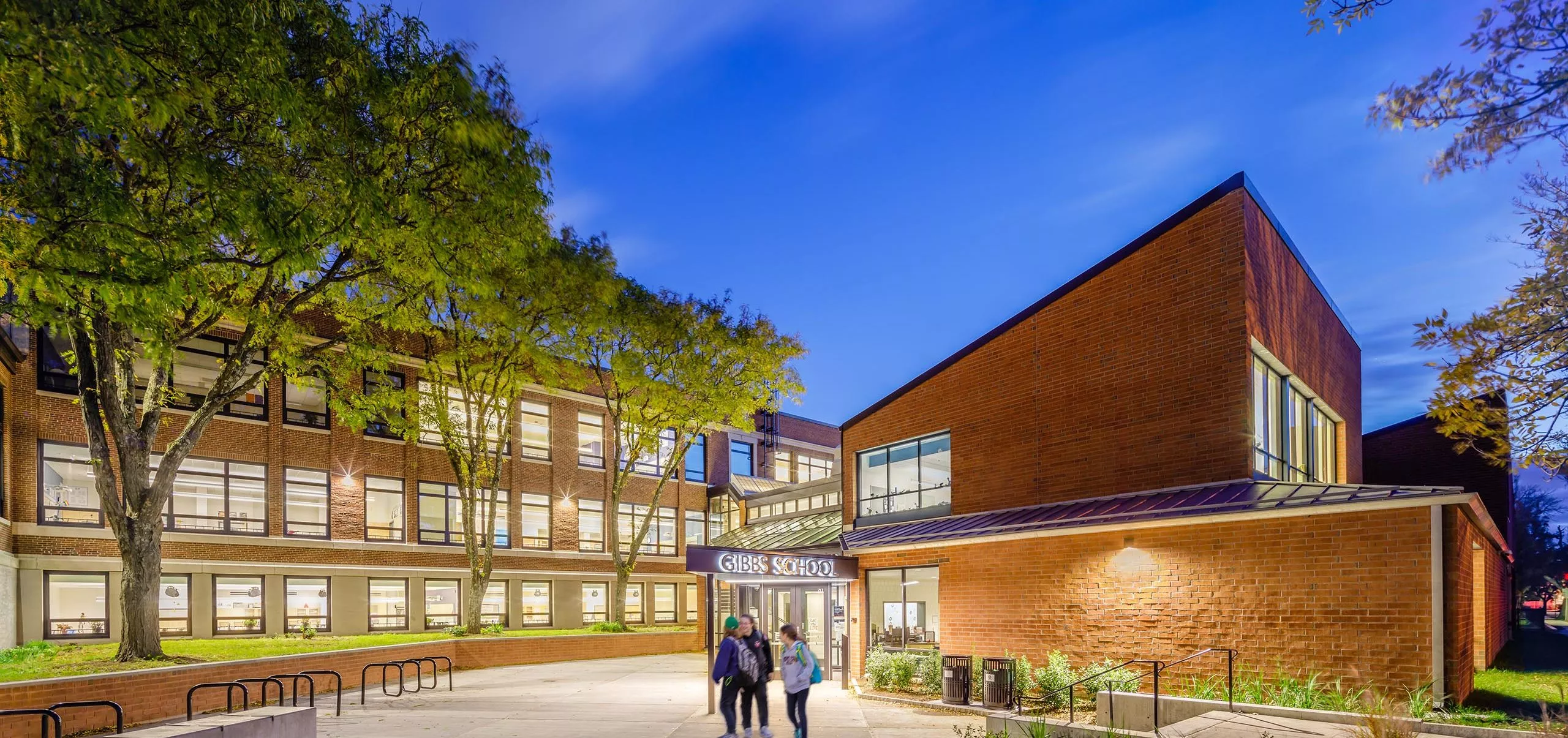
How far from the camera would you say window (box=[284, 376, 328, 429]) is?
29.7m

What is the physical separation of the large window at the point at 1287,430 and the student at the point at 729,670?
9.56 meters

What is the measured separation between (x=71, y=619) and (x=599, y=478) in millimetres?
18461

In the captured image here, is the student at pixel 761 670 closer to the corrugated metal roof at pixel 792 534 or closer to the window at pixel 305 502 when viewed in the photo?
the corrugated metal roof at pixel 792 534

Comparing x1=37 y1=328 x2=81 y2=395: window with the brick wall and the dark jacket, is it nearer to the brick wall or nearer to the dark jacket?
the brick wall

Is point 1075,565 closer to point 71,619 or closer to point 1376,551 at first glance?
point 1376,551

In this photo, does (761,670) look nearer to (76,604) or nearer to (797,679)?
(797,679)

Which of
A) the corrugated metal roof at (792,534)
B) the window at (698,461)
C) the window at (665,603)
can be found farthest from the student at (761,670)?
the window at (698,461)

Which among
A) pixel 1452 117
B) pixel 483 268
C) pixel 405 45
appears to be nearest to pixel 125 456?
pixel 483 268

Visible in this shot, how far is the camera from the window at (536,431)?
36594mm

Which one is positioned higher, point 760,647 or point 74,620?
point 760,647

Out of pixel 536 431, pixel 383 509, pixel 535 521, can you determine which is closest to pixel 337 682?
pixel 383 509

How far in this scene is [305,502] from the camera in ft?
97.6

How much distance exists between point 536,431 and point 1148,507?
27.6 metres

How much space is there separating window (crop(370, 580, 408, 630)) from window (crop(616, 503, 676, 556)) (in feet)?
30.9
